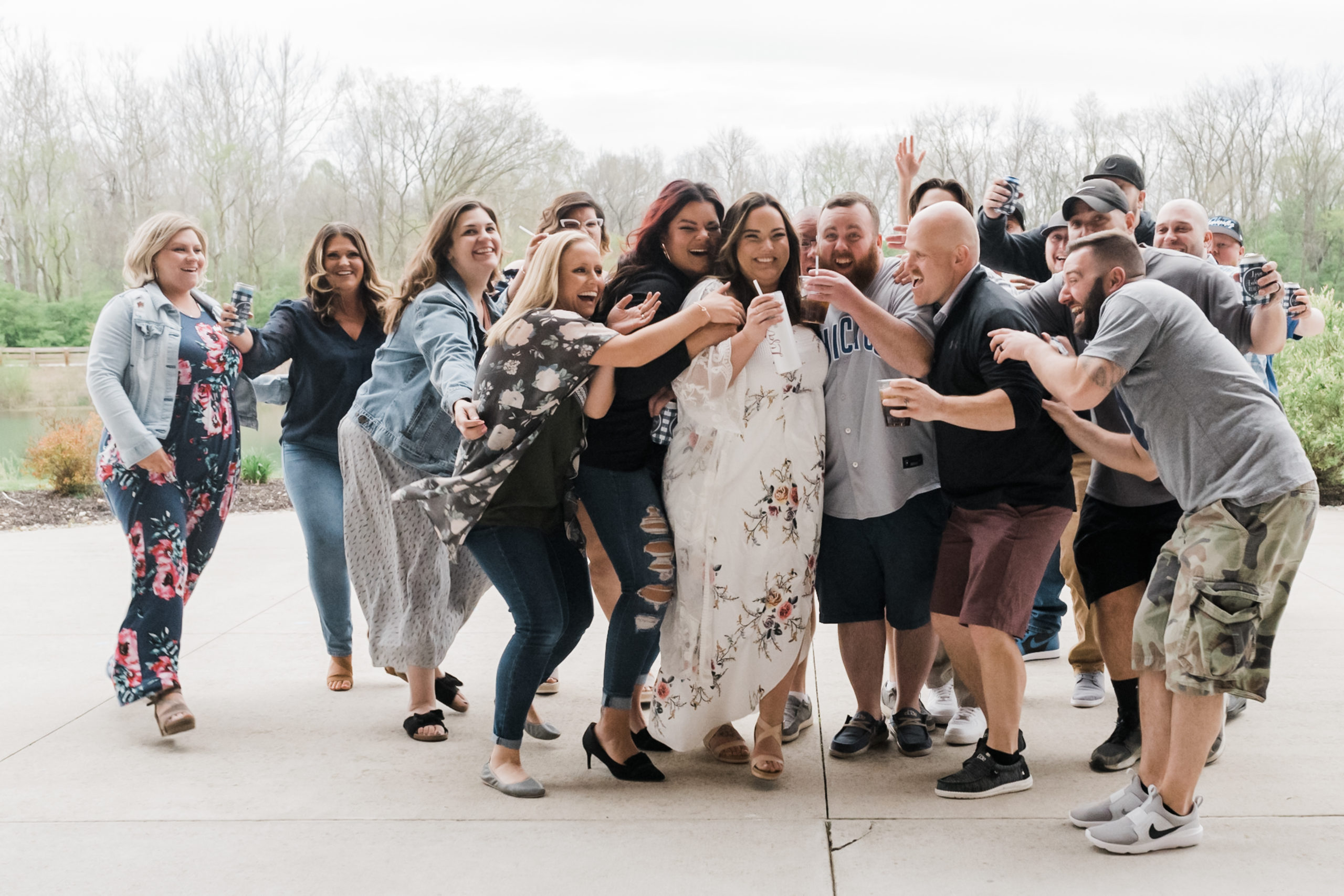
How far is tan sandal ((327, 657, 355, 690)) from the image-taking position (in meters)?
4.33

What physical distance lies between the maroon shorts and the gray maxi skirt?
1.79 metres

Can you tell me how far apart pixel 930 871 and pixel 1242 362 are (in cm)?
147

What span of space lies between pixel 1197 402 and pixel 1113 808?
110cm

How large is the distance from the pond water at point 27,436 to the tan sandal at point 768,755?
850cm

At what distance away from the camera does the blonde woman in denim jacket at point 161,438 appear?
3.75 meters

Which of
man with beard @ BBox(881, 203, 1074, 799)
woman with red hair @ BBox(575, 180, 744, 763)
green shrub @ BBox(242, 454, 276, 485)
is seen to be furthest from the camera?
green shrub @ BBox(242, 454, 276, 485)

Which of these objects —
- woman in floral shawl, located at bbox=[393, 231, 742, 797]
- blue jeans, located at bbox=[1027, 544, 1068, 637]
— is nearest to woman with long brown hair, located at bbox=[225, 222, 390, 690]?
woman in floral shawl, located at bbox=[393, 231, 742, 797]

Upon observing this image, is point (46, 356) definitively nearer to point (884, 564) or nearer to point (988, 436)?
point (884, 564)

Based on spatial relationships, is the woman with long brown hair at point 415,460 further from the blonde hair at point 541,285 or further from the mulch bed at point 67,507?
the mulch bed at point 67,507

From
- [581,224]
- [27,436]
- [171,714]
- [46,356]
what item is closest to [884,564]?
[581,224]

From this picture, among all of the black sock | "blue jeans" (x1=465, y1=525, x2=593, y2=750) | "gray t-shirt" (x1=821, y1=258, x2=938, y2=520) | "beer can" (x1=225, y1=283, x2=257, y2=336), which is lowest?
A: the black sock

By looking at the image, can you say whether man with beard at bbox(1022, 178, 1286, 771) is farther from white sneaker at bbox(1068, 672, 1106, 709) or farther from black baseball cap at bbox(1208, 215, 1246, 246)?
black baseball cap at bbox(1208, 215, 1246, 246)

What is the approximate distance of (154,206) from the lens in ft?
73.2

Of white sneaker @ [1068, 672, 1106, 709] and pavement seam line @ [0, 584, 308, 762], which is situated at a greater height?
white sneaker @ [1068, 672, 1106, 709]
